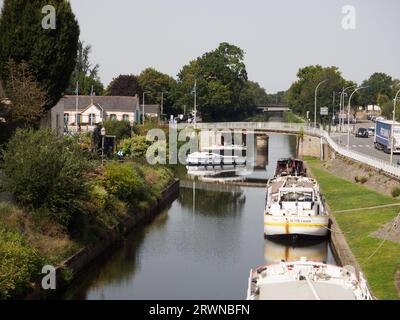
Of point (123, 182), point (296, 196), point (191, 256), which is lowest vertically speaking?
point (191, 256)

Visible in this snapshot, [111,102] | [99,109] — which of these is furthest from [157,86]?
[99,109]

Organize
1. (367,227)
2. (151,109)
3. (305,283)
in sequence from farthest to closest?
(151,109)
(367,227)
(305,283)

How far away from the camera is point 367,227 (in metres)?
44.8

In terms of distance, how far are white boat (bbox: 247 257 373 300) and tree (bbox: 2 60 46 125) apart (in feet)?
90.8

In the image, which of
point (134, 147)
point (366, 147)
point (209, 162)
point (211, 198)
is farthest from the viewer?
A: point (209, 162)

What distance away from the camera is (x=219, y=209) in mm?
64438

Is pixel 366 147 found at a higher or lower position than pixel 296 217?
higher

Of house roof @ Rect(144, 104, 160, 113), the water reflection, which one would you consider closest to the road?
the water reflection

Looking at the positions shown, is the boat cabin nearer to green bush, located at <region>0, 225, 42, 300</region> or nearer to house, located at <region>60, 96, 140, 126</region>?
green bush, located at <region>0, 225, 42, 300</region>

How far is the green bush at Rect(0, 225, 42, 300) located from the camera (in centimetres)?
2994

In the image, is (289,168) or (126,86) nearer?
(289,168)

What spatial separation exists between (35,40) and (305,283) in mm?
34614

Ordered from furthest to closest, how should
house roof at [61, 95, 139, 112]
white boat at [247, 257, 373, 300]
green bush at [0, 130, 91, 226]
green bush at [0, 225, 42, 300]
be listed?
house roof at [61, 95, 139, 112]
green bush at [0, 130, 91, 226]
green bush at [0, 225, 42, 300]
white boat at [247, 257, 373, 300]

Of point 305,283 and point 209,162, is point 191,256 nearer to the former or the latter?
point 305,283
